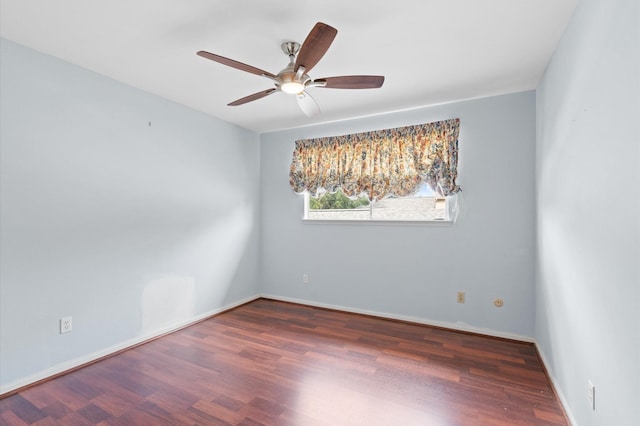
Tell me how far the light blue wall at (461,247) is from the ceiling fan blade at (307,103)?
1.35 metres

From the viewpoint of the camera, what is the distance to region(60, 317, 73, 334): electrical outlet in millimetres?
2463

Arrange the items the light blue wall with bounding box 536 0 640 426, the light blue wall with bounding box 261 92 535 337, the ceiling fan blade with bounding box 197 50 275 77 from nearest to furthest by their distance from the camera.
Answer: the light blue wall with bounding box 536 0 640 426 < the ceiling fan blade with bounding box 197 50 275 77 < the light blue wall with bounding box 261 92 535 337

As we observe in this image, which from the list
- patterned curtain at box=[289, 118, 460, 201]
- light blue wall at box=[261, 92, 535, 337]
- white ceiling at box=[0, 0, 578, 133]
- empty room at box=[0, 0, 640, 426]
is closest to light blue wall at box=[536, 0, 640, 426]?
empty room at box=[0, 0, 640, 426]

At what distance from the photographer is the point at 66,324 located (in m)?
2.48

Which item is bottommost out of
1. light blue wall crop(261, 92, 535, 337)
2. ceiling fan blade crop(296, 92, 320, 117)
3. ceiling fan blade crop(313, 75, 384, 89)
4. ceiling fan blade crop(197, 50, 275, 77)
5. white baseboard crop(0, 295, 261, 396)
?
white baseboard crop(0, 295, 261, 396)

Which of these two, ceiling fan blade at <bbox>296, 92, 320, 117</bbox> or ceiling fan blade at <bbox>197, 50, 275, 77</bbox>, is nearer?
ceiling fan blade at <bbox>197, 50, 275, 77</bbox>

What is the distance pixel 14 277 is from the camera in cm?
221

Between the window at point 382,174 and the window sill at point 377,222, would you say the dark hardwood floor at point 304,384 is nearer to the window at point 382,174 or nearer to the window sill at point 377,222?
the window sill at point 377,222

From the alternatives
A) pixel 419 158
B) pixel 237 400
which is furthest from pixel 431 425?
pixel 419 158

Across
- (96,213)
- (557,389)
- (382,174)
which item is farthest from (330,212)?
(557,389)

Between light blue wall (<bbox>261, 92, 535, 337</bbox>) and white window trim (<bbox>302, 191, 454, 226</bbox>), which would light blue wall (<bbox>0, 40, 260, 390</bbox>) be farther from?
light blue wall (<bbox>261, 92, 535, 337</bbox>)

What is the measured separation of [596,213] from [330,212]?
289 cm

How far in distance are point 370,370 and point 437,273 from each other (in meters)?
1.37

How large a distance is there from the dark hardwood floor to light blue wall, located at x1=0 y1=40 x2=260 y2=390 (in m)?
0.33
